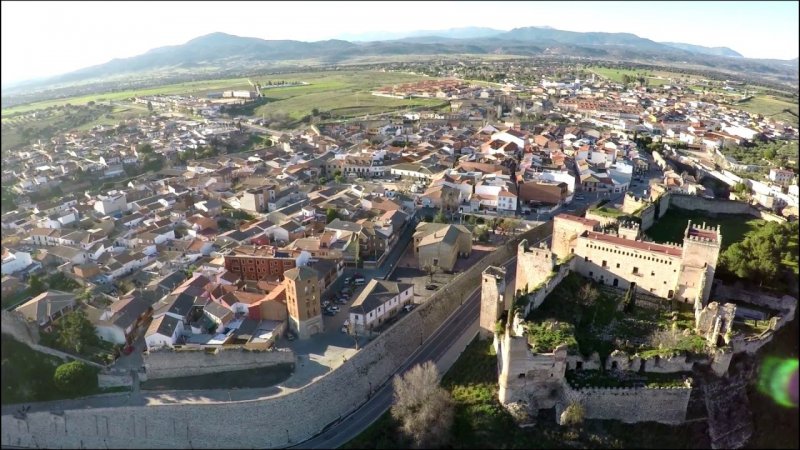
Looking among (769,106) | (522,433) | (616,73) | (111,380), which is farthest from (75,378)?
(616,73)

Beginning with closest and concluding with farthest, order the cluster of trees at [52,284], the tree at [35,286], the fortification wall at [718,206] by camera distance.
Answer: the tree at [35,286] → the cluster of trees at [52,284] → the fortification wall at [718,206]

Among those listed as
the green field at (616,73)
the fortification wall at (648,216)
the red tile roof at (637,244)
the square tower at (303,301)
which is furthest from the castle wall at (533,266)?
the green field at (616,73)

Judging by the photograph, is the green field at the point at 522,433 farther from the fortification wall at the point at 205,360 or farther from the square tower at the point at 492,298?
the fortification wall at the point at 205,360

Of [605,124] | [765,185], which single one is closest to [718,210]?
[765,185]

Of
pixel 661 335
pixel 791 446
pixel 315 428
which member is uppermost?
pixel 661 335

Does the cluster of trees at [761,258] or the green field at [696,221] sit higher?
the cluster of trees at [761,258]

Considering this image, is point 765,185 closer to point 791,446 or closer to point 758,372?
point 758,372
